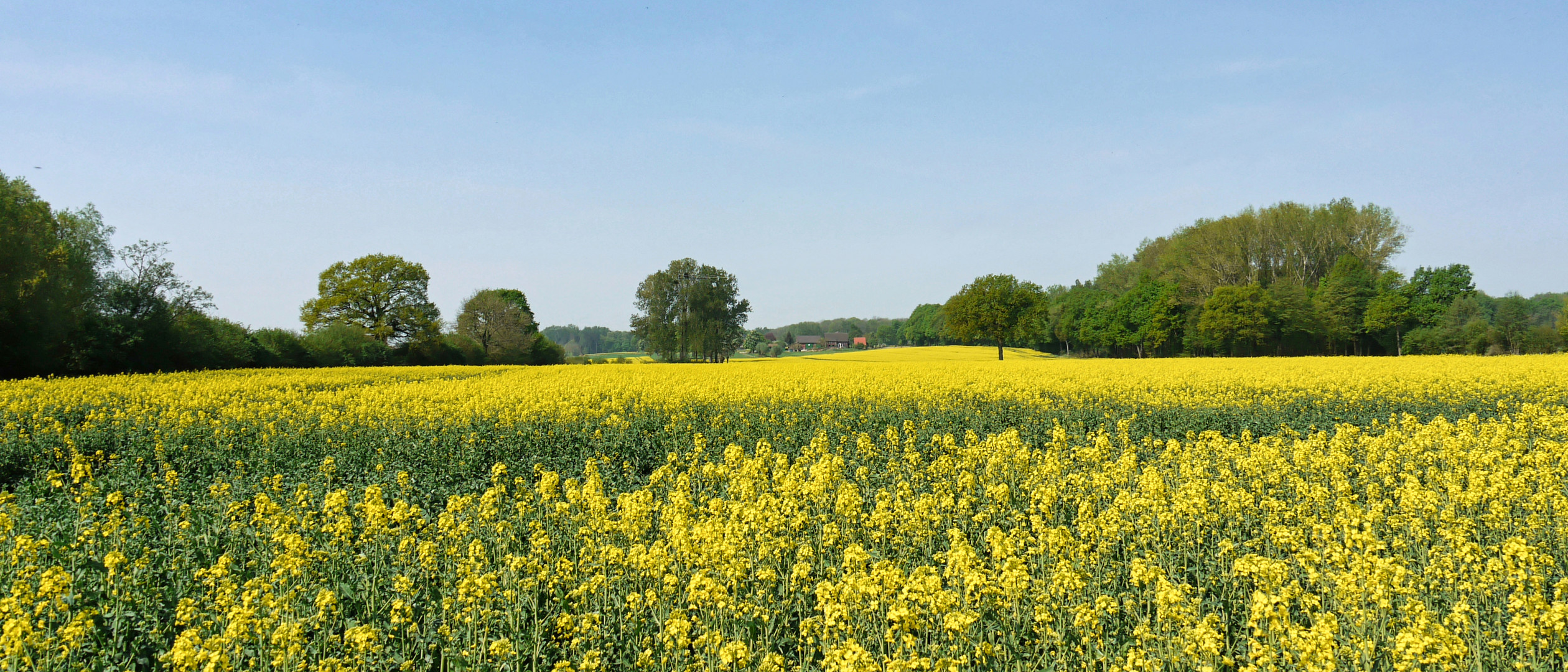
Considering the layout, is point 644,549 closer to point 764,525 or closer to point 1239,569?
point 764,525

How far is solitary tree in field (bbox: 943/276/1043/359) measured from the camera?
193 ft

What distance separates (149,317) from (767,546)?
126 feet

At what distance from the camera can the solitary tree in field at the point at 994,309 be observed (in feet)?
193

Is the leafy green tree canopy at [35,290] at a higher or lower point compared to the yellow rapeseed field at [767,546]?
higher

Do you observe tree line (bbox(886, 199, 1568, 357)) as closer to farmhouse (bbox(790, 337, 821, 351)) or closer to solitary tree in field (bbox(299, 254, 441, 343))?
solitary tree in field (bbox(299, 254, 441, 343))

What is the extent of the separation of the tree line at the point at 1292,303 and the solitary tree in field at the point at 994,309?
0.33ft

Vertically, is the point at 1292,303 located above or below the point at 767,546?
above

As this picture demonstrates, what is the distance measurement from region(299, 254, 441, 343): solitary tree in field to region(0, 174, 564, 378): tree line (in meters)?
0.06

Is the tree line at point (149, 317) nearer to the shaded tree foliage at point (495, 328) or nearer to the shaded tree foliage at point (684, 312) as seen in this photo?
the shaded tree foliage at point (495, 328)

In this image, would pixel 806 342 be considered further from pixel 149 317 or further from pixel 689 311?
pixel 149 317

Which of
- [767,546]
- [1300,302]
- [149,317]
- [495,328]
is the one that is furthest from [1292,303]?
[149,317]

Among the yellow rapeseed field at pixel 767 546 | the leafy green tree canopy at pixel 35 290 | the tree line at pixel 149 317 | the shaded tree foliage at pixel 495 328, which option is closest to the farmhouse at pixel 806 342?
the shaded tree foliage at pixel 495 328

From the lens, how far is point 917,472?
9586 mm

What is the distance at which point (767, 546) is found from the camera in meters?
5.49
